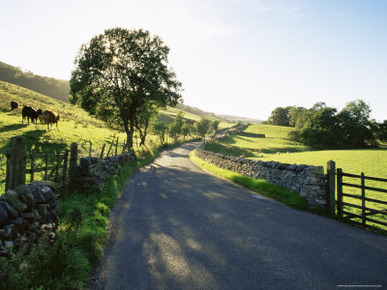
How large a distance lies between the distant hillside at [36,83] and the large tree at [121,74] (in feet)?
337

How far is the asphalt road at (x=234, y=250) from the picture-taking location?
4.59 m

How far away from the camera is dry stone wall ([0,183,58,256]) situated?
3746 mm

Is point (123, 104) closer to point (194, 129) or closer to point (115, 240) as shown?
point (115, 240)

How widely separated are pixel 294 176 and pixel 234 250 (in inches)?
279

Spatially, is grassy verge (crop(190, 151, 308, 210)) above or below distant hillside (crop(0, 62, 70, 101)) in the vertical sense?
below

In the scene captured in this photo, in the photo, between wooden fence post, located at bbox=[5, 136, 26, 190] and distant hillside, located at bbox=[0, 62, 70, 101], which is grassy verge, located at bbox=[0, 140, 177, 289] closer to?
wooden fence post, located at bbox=[5, 136, 26, 190]

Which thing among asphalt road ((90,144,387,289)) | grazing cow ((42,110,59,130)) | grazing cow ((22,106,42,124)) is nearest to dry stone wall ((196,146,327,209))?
asphalt road ((90,144,387,289))

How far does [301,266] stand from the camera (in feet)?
16.8

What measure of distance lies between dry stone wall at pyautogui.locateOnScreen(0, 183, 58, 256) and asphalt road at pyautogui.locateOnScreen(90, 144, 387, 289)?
148 centimetres

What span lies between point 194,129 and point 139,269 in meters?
88.2

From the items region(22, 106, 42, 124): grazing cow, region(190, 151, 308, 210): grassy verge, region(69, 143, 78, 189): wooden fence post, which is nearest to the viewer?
region(69, 143, 78, 189): wooden fence post

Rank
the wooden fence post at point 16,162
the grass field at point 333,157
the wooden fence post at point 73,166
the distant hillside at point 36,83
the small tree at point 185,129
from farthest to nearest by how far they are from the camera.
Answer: the distant hillside at point 36,83, the small tree at point 185,129, the grass field at point 333,157, the wooden fence post at point 73,166, the wooden fence post at point 16,162

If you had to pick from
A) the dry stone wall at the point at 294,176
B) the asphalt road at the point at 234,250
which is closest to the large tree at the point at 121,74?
the dry stone wall at the point at 294,176

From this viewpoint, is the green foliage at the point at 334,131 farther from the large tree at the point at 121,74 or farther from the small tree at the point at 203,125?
the large tree at the point at 121,74
